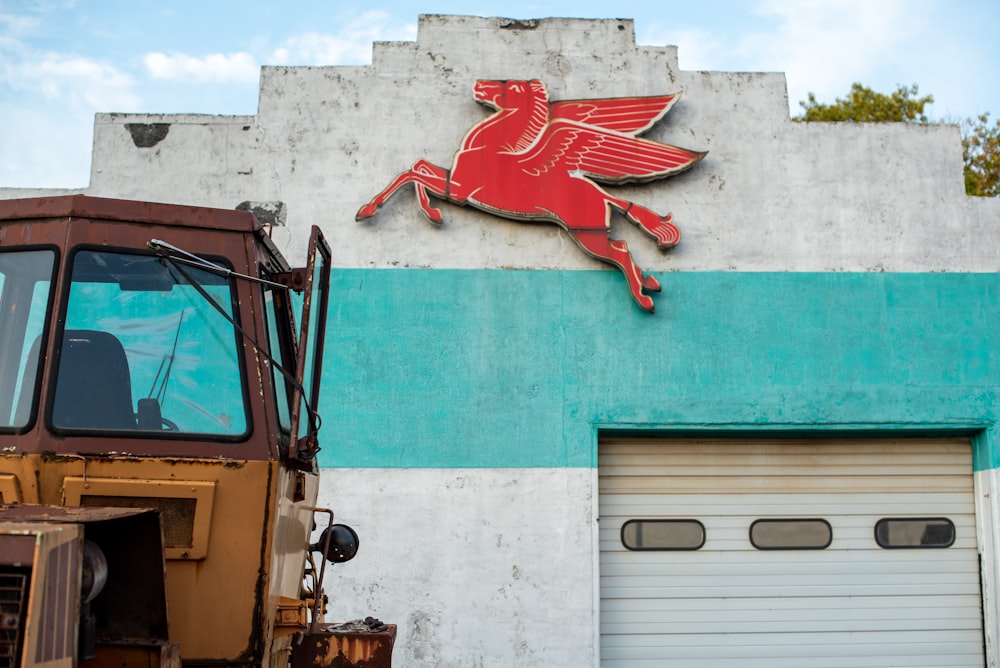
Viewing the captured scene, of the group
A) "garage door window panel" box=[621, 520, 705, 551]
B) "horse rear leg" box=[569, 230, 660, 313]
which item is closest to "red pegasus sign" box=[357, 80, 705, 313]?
"horse rear leg" box=[569, 230, 660, 313]

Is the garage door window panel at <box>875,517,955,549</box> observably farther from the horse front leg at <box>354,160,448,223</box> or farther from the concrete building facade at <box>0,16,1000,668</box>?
the horse front leg at <box>354,160,448,223</box>

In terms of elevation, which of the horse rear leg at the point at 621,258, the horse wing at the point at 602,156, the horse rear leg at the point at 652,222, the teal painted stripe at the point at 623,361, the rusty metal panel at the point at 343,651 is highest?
the horse wing at the point at 602,156

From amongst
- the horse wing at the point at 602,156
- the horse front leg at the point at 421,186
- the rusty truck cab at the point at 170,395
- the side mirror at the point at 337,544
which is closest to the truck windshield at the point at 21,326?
the rusty truck cab at the point at 170,395

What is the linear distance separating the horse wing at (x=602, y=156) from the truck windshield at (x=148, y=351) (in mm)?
6046

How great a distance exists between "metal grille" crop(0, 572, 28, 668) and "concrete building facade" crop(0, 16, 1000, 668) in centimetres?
665

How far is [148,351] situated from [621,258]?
6.14 meters

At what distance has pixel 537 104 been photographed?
10.1 m

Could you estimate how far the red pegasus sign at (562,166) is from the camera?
976cm

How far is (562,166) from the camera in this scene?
32.6 feet

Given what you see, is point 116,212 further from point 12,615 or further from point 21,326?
point 12,615

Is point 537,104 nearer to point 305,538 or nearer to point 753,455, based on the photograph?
point 753,455

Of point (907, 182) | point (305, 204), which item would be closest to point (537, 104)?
point (305, 204)

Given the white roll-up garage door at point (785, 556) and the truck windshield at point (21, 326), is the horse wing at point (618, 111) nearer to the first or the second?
the white roll-up garage door at point (785, 556)

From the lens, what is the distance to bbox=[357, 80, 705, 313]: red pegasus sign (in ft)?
32.0
